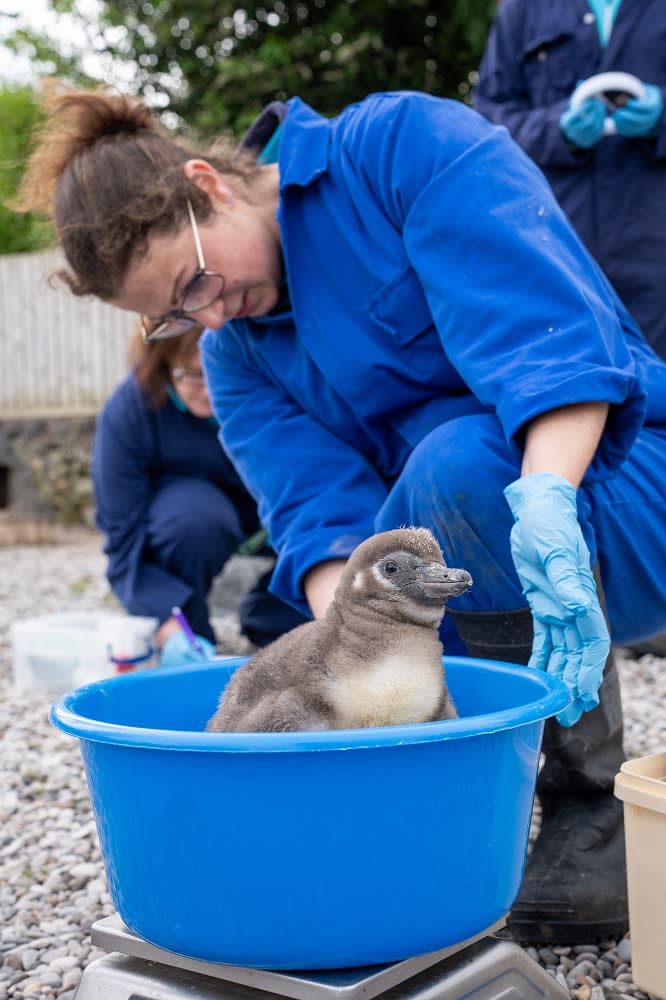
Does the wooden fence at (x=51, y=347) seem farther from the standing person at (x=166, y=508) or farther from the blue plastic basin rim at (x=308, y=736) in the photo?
the blue plastic basin rim at (x=308, y=736)

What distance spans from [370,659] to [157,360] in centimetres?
243

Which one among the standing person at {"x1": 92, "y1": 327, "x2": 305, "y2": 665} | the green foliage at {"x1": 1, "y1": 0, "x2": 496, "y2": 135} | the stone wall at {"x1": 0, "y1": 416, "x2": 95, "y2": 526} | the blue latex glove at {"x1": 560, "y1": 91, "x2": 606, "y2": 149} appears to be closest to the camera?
the blue latex glove at {"x1": 560, "y1": 91, "x2": 606, "y2": 149}

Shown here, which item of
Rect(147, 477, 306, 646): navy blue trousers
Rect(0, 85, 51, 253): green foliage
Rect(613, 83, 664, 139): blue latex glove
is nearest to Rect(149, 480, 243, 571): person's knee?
Rect(147, 477, 306, 646): navy blue trousers

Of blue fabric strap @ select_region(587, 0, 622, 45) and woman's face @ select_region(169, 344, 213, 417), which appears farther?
woman's face @ select_region(169, 344, 213, 417)

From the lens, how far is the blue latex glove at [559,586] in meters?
1.58

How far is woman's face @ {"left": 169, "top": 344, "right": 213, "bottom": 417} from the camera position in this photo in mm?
3766

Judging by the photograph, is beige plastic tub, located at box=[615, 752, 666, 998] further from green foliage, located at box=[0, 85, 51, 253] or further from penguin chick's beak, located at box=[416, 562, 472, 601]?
green foliage, located at box=[0, 85, 51, 253]

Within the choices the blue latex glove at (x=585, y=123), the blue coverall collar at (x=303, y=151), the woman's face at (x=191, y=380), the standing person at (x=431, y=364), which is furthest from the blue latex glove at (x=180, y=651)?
the blue latex glove at (x=585, y=123)

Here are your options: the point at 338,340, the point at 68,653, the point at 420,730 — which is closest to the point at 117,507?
the point at 68,653

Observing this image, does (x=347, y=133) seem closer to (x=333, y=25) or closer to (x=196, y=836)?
(x=196, y=836)

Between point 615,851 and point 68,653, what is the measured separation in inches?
94.8

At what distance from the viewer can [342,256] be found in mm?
2221

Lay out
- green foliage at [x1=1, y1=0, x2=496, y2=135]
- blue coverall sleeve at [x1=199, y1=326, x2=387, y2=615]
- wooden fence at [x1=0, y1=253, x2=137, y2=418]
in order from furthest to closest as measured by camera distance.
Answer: wooden fence at [x1=0, y1=253, x2=137, y2=418]
green foliage at [x1=1, y1=0, x2=496, y2=135]
blue coverall sleeve at [x1=199, y1=326, x2=387, y2=615]

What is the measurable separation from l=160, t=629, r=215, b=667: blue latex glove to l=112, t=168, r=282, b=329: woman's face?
1642 millimetres
